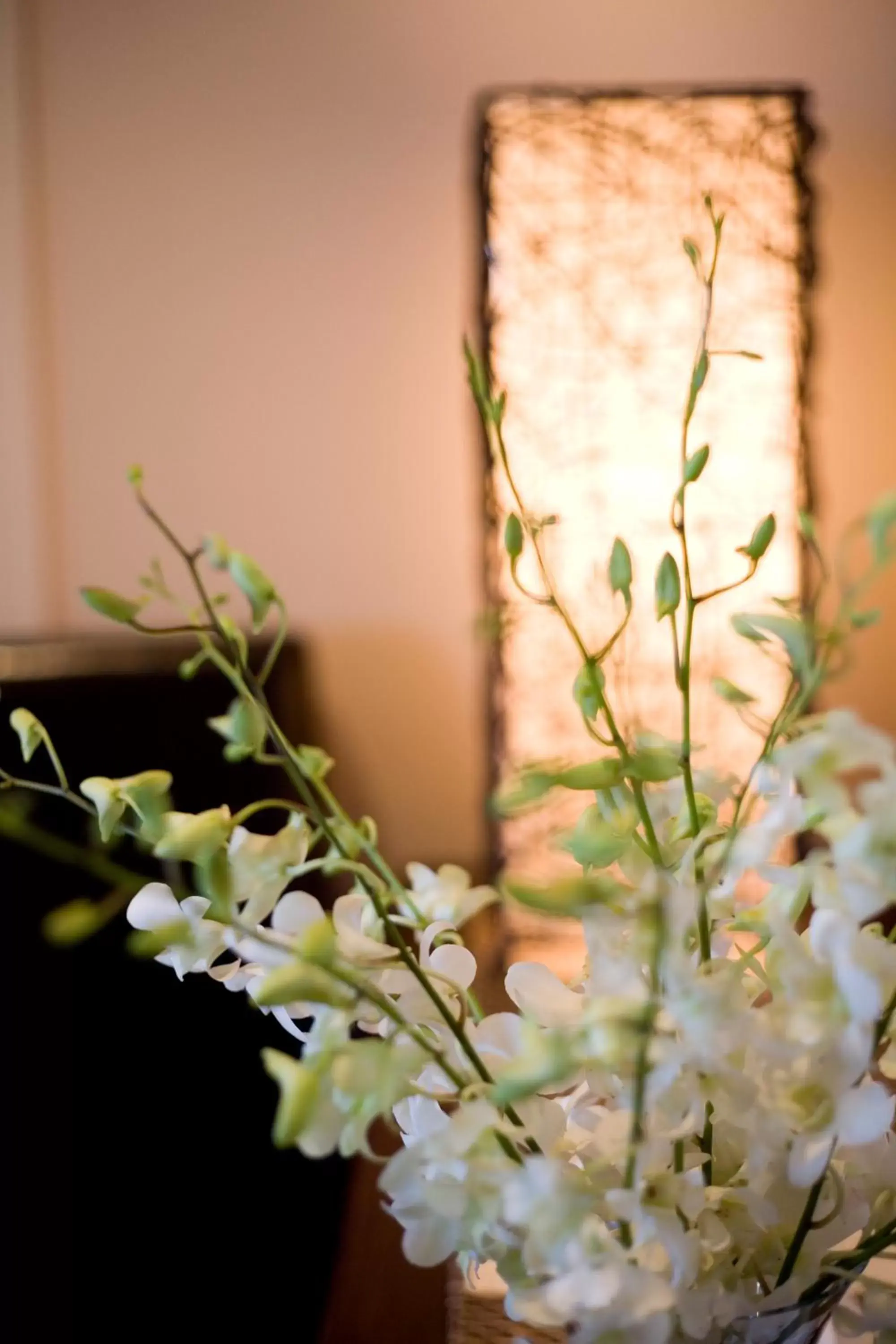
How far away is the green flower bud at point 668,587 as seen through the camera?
357 mm

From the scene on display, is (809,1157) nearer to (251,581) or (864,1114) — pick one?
(864,1114)

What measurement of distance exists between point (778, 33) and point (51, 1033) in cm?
138

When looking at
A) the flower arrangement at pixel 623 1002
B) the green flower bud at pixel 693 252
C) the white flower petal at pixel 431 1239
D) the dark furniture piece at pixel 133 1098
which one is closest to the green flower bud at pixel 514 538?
the flower arrangement at pixel 623 1002

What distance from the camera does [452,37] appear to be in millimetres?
1346

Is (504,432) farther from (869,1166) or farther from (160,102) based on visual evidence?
(869,1166)

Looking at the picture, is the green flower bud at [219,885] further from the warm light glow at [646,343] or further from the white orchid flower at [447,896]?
the warm light glow at [646,343]

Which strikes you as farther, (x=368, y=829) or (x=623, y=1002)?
(x=368, y=829)

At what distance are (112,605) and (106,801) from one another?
77 mm

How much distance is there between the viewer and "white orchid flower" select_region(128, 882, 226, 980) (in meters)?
0.37

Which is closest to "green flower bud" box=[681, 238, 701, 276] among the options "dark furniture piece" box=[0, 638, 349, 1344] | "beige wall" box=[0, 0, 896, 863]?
"dark furniture piece" box=[0, 638, 349, 1344]

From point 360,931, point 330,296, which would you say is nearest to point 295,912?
point 360,931

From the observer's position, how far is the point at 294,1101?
27cm

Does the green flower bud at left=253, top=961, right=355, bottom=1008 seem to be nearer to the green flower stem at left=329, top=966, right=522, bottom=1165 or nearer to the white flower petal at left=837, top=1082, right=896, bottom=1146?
the green flower stem at left=329, top=966, right=522, bottom=1165

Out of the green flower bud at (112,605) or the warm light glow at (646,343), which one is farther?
the warm light glow at (646,343)
